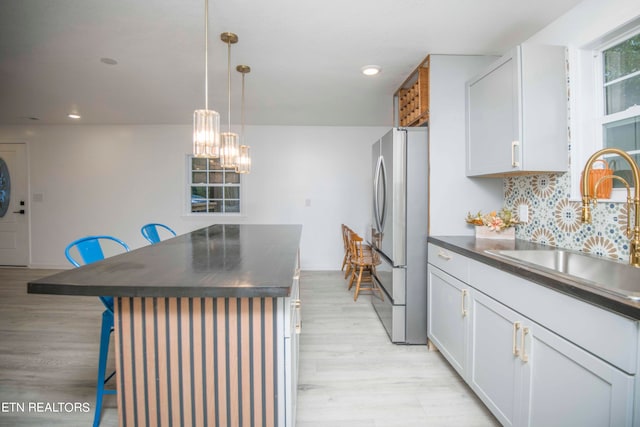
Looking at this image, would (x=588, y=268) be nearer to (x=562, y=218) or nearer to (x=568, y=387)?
(x=562, y=218)

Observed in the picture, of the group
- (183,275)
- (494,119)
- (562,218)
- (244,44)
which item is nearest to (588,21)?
(494,119)

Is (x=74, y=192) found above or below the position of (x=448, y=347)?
above

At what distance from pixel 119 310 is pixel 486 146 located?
2361 mm

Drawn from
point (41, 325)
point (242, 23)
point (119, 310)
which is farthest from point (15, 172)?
point (119, 310)

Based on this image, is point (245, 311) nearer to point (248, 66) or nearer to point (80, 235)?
point (248, 66)

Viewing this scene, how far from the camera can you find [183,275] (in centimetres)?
117

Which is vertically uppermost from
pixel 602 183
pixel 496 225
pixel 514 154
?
pixel 514 154

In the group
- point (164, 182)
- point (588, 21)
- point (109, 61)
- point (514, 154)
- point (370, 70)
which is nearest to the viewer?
point (588, 21)

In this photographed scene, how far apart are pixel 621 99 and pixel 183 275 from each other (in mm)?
2397

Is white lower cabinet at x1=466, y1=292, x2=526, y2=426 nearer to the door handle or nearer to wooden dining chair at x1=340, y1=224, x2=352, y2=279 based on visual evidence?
the door handle

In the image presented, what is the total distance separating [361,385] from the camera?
6.19 ft

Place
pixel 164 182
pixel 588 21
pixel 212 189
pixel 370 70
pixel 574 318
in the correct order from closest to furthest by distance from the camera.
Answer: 1. pixel 574 318
2. pixel 588 21
3. pixel 370 70
4. pixel 164 182
5. pixel 212 189

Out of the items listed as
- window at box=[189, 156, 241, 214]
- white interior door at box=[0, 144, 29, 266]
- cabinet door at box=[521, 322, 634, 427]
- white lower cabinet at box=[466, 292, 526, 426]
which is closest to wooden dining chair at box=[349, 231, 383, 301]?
white lower cabinet at box=[466, 292, 526, 426]

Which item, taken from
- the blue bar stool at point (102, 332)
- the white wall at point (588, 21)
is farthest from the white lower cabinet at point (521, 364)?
the blue bar stool at point (102, 332)
